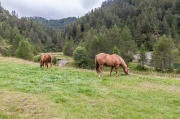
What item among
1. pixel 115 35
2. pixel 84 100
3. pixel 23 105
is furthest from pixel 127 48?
pixel 23 105

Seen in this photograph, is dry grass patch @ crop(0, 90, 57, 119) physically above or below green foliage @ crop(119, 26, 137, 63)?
below

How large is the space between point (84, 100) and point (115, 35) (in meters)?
97.9

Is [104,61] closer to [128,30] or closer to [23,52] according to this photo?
[23,52]

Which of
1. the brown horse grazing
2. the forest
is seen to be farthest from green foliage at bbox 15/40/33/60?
the brown horse grazing

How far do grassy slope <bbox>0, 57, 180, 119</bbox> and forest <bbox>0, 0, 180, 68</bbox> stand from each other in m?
58.1

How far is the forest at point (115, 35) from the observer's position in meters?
81.6

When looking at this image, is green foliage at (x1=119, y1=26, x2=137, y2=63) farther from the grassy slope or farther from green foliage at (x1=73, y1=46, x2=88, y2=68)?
the grassy slope

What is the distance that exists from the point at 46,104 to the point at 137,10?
7061 inches

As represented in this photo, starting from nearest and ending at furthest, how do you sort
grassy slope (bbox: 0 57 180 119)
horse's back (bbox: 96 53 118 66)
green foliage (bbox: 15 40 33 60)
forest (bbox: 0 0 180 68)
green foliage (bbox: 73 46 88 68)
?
grassy slope (bbox: 0 57 180 119) < horse's back (bbox: 96 53 118 66) < green foliage (bbox: 15 40 33 60) < green foliage (bbox: 73 46 88 68) < forest (bbox: 0 0 180 68)

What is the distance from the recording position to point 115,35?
106875mm

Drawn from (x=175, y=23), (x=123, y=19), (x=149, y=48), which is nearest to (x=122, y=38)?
(x=149, y=48)

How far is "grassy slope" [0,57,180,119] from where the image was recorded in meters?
9.23

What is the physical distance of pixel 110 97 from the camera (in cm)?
1166

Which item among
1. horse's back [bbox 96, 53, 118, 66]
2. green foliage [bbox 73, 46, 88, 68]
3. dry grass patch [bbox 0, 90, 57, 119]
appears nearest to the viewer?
dry grass patch [bbox 0, 90, 57, 119]
